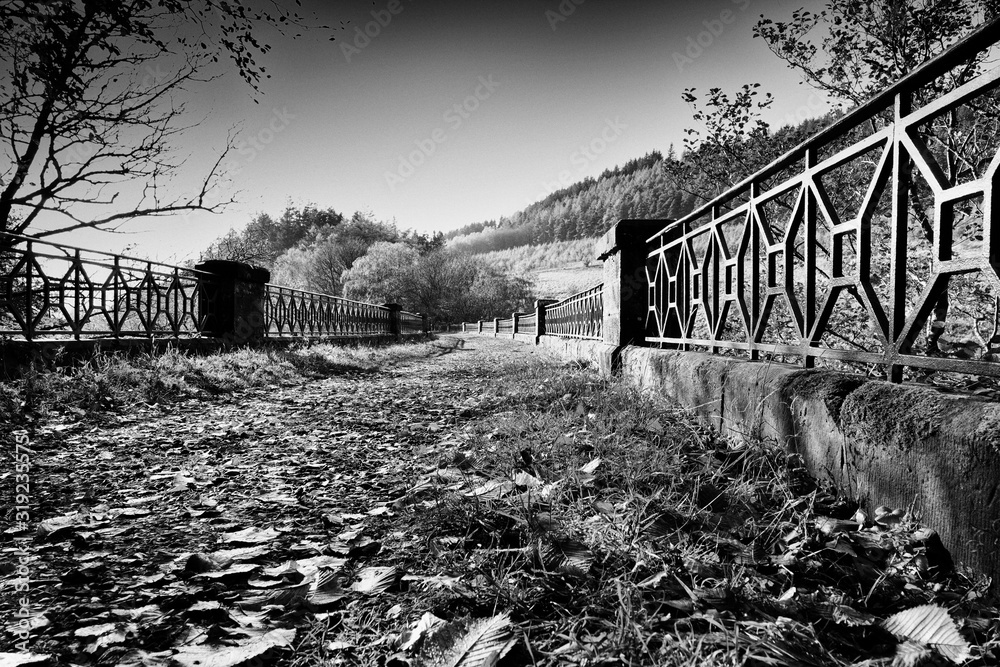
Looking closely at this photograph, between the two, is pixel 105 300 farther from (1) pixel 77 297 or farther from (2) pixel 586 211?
(2) pixel 586 211

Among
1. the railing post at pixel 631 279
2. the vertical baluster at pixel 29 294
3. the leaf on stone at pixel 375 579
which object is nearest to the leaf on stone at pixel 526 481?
the leaf on stone at pixel 375 579

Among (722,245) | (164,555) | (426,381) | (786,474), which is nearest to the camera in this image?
(164,555)

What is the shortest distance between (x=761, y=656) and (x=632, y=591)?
32cm

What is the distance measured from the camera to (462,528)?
1764 mm

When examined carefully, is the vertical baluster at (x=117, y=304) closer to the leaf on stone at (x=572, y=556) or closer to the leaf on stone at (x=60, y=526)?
the leaf on stone at (x=60, y=526)

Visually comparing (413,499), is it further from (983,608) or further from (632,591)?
(983,608)

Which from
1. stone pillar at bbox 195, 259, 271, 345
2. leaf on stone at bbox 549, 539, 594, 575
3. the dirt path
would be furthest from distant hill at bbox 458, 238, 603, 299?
Answer: leaf on stone at bbox 549, 539, 594, 575

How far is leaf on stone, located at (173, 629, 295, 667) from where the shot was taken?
114 cm

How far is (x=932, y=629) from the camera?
42.1 inches

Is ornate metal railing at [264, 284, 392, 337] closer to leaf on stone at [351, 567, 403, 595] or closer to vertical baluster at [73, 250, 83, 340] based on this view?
vertical baluster at [73, 250, 83, 340]

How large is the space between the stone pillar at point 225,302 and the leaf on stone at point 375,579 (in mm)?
8277

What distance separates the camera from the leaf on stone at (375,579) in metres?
1.42

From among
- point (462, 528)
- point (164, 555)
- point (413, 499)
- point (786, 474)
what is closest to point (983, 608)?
point (786, 474)

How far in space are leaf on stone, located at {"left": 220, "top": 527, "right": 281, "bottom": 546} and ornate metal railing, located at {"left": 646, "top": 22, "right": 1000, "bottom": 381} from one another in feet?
7.49
